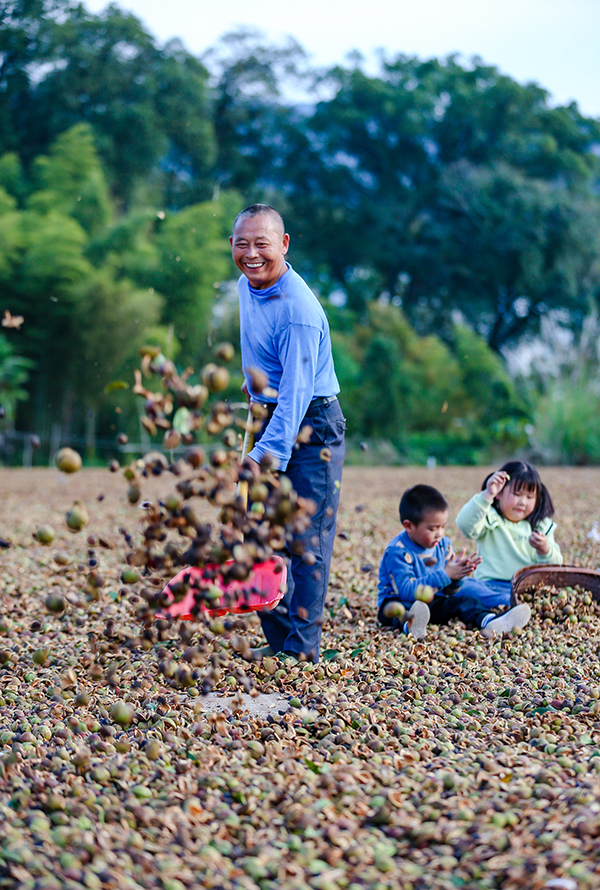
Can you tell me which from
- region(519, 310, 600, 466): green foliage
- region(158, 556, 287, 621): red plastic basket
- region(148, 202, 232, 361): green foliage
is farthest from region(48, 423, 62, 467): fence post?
region(158, 556, 287, 621): red plastic basket

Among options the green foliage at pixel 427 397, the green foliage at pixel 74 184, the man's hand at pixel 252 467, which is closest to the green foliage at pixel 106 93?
the green foliage at pixel 74 184

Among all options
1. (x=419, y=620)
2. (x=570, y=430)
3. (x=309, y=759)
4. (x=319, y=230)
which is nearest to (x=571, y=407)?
(x=570, y=430)

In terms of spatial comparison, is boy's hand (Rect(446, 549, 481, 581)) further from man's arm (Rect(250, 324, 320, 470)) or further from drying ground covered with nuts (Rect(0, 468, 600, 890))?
man's arm (Rect(250, 324, 320, 470))

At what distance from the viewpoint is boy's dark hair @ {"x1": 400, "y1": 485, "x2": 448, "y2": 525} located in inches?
113

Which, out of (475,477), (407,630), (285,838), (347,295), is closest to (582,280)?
(347,295)

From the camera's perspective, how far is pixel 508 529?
314cm

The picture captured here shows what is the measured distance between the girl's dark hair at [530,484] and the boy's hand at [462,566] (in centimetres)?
35

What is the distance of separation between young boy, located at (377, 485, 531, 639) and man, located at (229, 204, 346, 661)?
0.47 meters

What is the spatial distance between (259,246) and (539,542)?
1600mm

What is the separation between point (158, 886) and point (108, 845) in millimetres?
163

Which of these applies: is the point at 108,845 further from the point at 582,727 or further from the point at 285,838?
the point at 582,727

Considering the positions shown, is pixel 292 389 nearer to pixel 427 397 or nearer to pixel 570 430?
pixel 570 430

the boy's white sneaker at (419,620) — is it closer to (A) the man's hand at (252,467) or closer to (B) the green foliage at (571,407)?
(A) the man's hand at (252,467)

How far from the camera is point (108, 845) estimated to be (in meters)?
1.45
